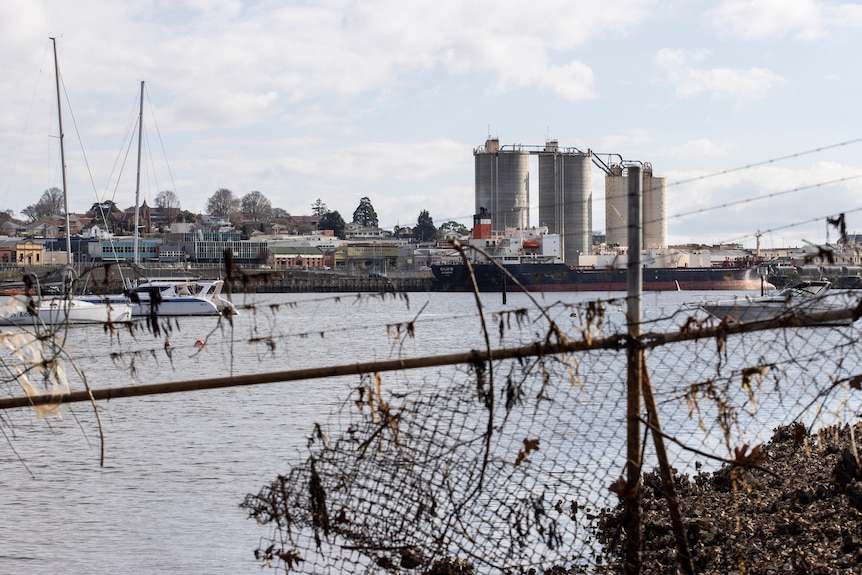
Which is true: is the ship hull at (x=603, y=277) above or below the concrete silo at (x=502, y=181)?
below

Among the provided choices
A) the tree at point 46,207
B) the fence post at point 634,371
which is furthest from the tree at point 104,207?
the fence post at point 634,371

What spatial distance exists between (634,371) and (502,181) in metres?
101

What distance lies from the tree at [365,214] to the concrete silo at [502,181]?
71.8 m

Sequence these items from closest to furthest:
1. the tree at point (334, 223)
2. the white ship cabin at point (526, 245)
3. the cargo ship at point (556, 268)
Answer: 1. the cargo ship at point (556, 268)
2. the white ship cabin at point (526, 245)
3. the tree at point (334, 223)

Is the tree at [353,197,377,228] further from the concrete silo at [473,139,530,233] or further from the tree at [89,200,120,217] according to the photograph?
the concrete silo at [473,139,530,233]

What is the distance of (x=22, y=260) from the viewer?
115 meters

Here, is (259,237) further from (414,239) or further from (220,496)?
(220,496)

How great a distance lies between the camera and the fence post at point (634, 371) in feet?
16.7

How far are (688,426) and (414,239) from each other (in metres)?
139

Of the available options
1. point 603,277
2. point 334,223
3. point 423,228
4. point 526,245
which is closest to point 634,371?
point 603,277

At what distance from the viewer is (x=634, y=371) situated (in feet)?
16.8

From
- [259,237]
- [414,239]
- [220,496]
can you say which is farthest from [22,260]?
[220,496]

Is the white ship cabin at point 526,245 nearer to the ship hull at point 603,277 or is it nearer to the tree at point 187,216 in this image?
the ship hull at point 603,277

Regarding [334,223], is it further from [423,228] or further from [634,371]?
[634,371]
